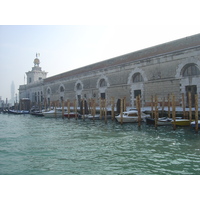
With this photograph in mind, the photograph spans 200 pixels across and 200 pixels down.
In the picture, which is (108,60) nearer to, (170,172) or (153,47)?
(153,47)

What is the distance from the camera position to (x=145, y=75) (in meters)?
20.0

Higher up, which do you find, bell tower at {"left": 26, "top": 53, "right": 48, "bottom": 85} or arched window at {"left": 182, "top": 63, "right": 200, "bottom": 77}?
bell tower at {"left": 26, "top": 53, "right": 48, "bottom": 85}

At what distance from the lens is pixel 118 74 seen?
75.6 ft

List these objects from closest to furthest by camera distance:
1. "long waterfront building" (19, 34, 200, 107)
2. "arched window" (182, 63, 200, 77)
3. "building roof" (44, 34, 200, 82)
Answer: "arched window" (182, 63, 200, 77)
"long waterfront building" (19, 34, 200, 107)
"building roof" (44, 34, 200, 82)

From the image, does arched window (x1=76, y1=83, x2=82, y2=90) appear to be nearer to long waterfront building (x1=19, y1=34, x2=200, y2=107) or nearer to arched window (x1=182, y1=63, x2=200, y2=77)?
long waterfront building (x1=19, y1=34, x2=200, y2=107)

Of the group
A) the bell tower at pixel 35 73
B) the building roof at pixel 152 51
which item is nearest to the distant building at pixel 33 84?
the bell tower at pixel 35 73

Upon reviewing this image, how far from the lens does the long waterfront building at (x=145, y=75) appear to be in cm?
1683

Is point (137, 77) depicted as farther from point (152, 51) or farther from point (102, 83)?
point (102, 83)

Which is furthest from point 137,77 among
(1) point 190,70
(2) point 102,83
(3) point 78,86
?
(3) point 78,86

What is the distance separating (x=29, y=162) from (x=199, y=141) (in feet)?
22.4

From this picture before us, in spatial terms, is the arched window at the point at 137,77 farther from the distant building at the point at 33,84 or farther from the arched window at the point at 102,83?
the distant building at the point at 33,84

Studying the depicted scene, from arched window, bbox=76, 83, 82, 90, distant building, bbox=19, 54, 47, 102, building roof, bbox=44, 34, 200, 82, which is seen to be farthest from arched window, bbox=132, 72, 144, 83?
distant building, bbox=19, 54, 47, 102

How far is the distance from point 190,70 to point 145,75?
4126 mm

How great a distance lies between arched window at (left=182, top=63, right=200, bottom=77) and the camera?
54.3ft
